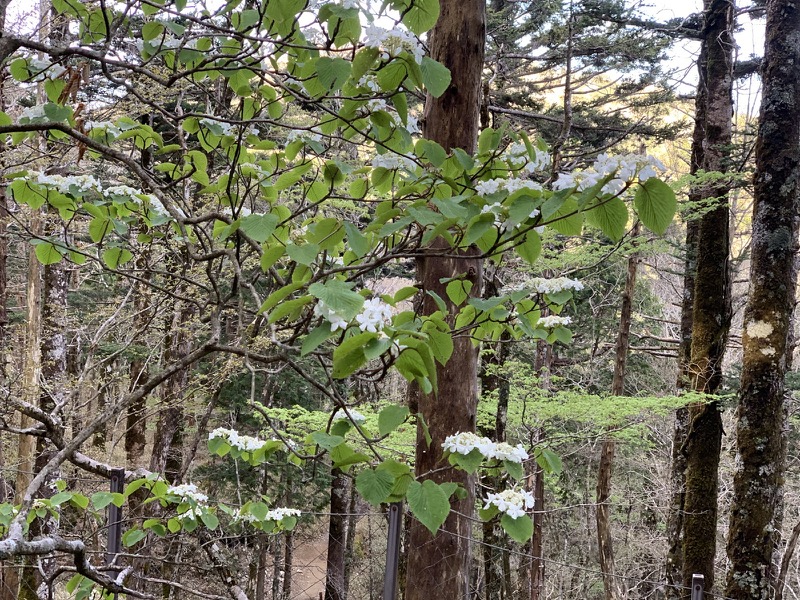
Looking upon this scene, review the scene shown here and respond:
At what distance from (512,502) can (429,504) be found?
0.30 metres

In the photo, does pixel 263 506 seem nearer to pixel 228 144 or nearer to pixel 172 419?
pixel 228 144

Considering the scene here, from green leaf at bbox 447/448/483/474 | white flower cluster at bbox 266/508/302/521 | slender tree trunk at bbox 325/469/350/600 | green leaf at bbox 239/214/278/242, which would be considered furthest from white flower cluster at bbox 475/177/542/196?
slender tree trunk at bbox 325/469/350/600

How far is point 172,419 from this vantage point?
7.00 meters

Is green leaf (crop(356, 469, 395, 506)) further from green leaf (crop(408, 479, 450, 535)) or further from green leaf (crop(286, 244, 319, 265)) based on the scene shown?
green leaf (crop(286, 244, 319, 265))

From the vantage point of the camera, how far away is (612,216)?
947mm

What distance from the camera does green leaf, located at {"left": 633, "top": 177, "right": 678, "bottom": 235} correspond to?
865mm

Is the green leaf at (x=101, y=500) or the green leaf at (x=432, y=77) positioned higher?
the green leaf at (x=432, y=77)

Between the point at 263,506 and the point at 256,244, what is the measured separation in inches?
41.0

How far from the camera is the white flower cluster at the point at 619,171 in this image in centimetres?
85

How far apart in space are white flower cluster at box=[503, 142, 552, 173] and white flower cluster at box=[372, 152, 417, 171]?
225 millimetres

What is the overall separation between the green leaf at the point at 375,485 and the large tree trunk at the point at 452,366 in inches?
30.2

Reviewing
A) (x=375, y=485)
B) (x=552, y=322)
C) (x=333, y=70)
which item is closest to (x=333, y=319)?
(x=375, y=485)

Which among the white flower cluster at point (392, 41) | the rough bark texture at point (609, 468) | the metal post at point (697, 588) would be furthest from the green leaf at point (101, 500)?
the rough bark texture at point (609, 468)

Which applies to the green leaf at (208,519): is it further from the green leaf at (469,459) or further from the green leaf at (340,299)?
the green leaf at (340,299)
